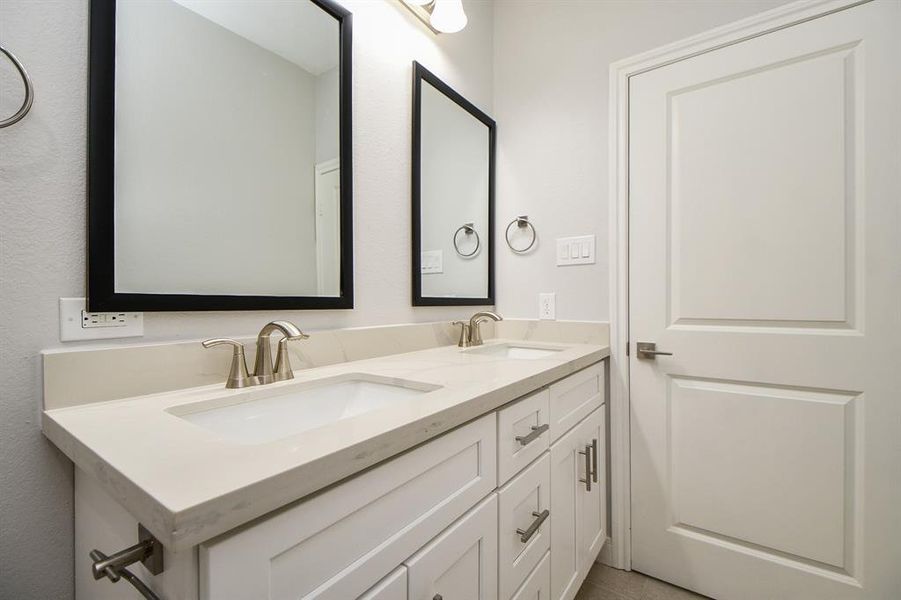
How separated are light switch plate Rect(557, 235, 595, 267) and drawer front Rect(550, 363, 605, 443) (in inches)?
17.1

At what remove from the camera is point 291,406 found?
866mm

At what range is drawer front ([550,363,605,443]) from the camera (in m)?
1.12

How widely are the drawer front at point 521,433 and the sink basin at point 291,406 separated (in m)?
0.18

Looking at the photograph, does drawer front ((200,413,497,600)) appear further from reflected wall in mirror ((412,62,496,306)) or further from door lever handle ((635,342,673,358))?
door lever handle ((635,342,673,358))

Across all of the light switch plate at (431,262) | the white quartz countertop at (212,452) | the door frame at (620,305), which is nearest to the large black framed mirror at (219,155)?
the white quartz countertop at (212,452)

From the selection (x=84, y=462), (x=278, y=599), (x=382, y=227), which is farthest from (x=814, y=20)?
(x=84, y=462)

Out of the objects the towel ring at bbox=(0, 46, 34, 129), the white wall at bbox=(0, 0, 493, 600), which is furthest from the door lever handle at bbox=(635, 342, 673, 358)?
the towel ring at bbox=(0, 46, 34, 129)

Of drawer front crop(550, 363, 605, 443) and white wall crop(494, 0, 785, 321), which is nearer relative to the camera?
drawer front crop(550, 363, 605, 443)

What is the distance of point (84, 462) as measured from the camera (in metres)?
0.51

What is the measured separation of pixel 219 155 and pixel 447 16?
105cm

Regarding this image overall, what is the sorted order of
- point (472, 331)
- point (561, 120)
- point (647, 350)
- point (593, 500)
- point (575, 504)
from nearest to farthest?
point (575, 504) → point (593, 500) → point (647, 350) → point (472, 331) → point (561, 120)

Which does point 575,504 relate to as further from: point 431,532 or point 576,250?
point 576,250

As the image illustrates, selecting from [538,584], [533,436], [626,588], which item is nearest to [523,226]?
[533,436]

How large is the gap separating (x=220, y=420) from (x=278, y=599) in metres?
0.41
